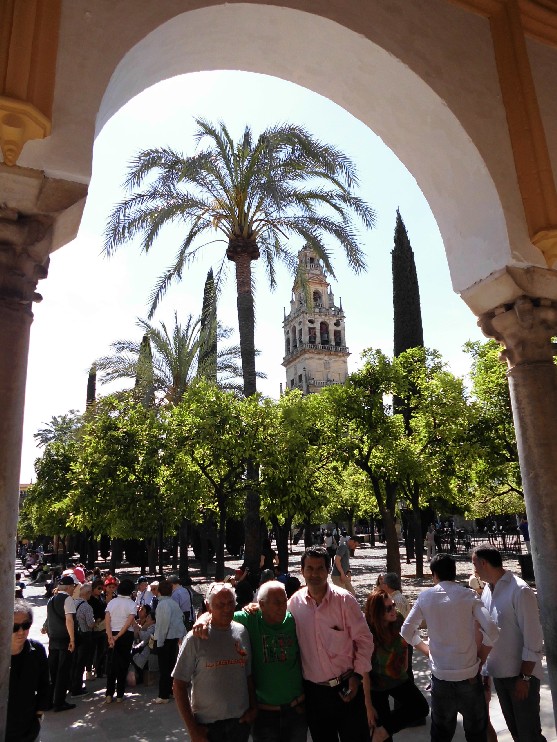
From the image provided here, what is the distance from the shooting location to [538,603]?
390 cm

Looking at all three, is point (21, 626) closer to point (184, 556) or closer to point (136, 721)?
point (136, 721)

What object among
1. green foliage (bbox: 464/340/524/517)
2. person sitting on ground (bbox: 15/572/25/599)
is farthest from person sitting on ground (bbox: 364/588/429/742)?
green foliage (bbox: 464/340/524/517)

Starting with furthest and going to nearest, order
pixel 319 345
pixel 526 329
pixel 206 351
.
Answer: pixel 319 345 < pixel 206 351 < pixel 526 329

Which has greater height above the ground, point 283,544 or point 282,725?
point 283,544

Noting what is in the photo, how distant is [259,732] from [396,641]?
55.0 inches

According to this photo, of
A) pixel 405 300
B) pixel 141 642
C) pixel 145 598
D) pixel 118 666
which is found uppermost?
pixel 405 300

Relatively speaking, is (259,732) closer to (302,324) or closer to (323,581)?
(323,581)

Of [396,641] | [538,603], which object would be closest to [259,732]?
[396,641]

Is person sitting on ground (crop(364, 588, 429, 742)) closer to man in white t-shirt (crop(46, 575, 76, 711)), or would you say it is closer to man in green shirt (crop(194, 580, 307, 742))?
man in green shirt (crop(194, 580, 307, 742))

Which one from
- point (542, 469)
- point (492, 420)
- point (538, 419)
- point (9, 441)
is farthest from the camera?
point (492, 420)

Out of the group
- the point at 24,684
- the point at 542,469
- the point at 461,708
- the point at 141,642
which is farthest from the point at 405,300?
the point at 24,684

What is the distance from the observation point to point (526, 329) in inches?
172

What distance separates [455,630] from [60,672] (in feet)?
16.4

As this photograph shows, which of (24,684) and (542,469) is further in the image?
(542,469)
